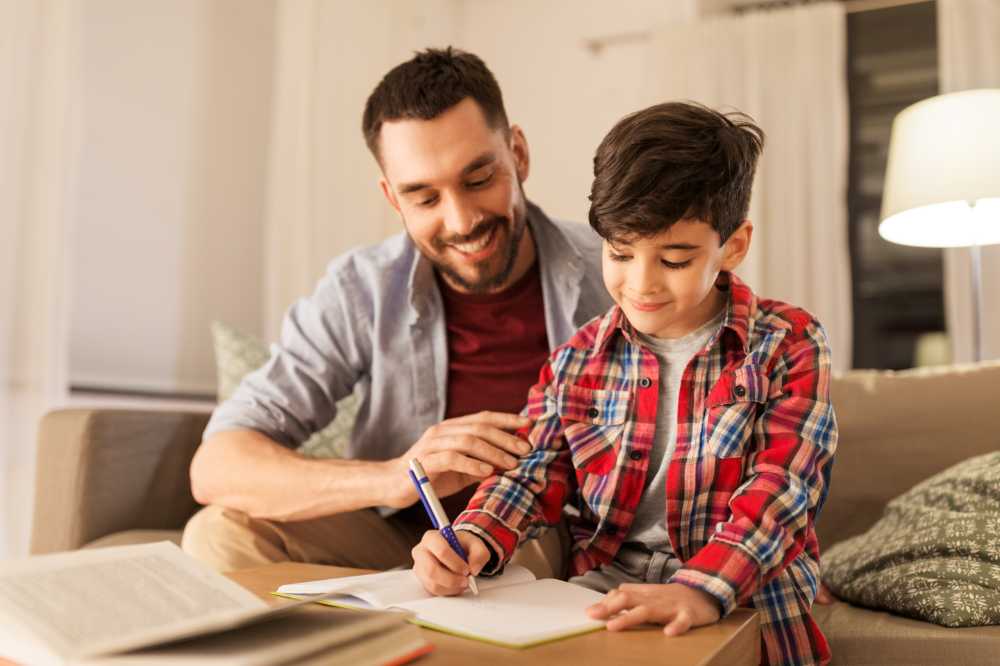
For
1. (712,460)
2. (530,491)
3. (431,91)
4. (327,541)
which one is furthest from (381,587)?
(431,91)

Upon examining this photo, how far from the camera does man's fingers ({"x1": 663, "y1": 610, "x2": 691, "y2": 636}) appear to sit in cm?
78

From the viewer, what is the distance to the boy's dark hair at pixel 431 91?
152cm

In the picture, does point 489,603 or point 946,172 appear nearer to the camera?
point 489,603

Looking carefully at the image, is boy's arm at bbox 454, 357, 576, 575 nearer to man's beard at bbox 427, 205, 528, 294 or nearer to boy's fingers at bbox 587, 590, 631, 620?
boy's fingers at bbox 587, 590, 631, 620

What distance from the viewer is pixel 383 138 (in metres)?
1.57

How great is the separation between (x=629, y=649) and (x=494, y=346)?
927 millimetres

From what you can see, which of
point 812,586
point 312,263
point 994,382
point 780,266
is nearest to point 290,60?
point 312,263

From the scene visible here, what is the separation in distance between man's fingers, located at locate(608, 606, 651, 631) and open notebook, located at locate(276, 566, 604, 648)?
2 centimetres

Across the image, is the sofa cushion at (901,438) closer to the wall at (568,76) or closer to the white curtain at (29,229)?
the white curtain at (29,229)

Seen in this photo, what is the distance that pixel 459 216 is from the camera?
149cm

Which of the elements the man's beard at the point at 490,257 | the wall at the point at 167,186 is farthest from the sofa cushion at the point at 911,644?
the wall at the point at 167,186

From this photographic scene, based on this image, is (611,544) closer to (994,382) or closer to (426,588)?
(426,588)

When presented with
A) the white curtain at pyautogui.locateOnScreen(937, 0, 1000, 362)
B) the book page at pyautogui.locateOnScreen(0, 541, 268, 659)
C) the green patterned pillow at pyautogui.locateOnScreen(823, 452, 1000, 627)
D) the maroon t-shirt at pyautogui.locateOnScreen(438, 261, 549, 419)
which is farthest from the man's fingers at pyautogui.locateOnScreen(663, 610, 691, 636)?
the white curtain at pyautogui.locateOnScreen(937, 0, 1000, 362)

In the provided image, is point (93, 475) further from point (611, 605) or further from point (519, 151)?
point (611, 605)
